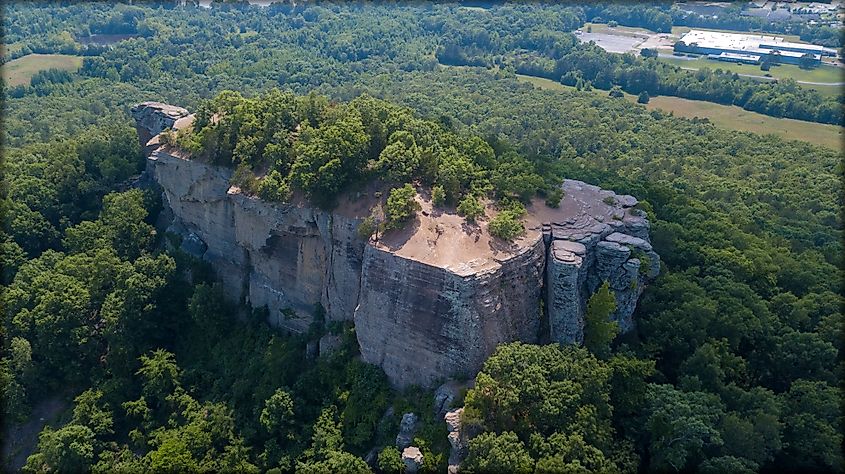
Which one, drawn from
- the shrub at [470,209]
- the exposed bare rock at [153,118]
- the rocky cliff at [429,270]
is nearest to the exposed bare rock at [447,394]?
the rocky cliff at [429,270]

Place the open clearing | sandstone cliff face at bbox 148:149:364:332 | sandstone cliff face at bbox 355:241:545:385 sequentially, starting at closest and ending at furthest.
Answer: sandstone cliff face at bbox 355:241:545:385 < sandstone cliff face at bbox 148:149:364:332 < the open clearing

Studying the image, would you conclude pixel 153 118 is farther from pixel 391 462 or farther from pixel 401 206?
pixel 391 462

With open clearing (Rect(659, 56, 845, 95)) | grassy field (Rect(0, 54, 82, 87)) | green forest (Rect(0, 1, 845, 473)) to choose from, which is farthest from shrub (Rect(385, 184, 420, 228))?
grassy field (Rect(0, 54, 82, 87))

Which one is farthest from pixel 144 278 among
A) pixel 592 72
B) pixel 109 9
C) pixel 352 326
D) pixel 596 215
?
pixel 109 9

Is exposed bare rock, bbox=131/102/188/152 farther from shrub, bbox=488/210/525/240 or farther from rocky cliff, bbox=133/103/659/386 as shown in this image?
shrub, bbox=488/210/525/240

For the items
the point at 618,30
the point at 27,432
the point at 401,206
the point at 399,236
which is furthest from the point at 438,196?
the point at 618,30

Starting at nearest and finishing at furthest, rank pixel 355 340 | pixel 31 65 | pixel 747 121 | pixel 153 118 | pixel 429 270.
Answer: pixel 429 270 < pixel 355 340 < pixel 153 118 < pixel 747 121 < pixel 31 65
